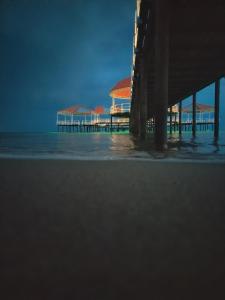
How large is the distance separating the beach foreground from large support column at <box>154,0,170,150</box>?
222 inches

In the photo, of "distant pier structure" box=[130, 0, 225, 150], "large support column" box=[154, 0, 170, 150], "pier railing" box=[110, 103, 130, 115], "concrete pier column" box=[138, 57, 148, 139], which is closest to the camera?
"large support column" box=[154, 0, 170, 150]

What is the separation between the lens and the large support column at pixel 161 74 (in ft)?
25.9

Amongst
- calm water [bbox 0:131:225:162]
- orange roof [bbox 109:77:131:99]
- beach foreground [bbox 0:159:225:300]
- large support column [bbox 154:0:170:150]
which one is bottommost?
beach foreground [bbox 0:159:225:300]

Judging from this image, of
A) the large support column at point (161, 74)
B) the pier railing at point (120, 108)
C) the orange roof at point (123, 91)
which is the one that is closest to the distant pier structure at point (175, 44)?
the large support column at point (161, 74)

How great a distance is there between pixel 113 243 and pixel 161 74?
733cm

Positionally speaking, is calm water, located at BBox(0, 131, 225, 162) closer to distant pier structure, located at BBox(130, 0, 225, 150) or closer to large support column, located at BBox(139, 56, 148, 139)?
distant pier structure, located at BBox(130, 0, 225, 150)

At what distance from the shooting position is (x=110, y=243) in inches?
51.5

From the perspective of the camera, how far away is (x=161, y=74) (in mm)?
8109

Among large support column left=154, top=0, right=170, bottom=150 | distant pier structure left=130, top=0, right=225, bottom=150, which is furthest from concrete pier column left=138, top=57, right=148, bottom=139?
large support column left=154, top=0, right=170, bottom=150

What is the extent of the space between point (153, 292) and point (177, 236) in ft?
1.63

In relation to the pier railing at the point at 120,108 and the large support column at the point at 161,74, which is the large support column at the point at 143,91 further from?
the pier railing at the point at 120,108

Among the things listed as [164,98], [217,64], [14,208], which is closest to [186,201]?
[14,208]

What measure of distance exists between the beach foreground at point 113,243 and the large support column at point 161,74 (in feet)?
18.5

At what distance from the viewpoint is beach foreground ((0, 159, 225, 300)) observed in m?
0.96
